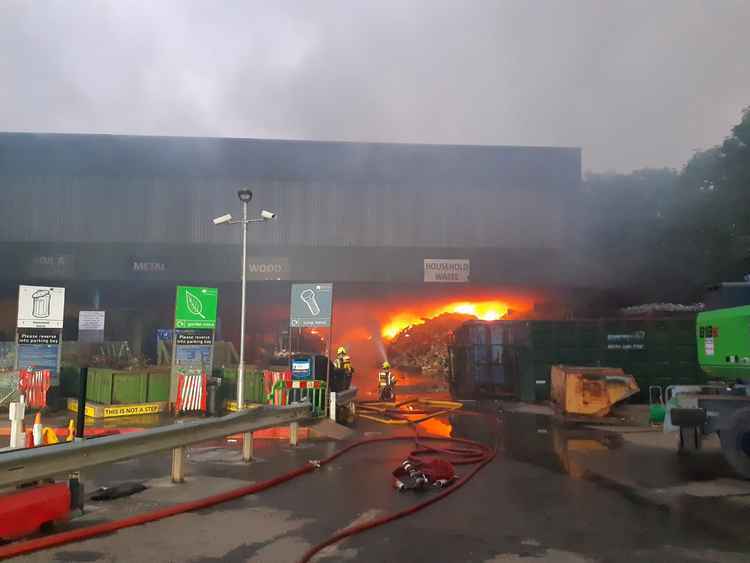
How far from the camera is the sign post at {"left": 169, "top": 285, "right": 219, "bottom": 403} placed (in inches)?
416

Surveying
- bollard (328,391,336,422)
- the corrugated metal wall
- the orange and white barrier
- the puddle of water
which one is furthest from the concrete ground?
the corrugated metal wall

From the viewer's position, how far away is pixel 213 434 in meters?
5.62

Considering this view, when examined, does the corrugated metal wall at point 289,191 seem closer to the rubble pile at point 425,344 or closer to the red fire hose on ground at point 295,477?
the rubble pile at point 425,344

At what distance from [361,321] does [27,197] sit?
49.2ft

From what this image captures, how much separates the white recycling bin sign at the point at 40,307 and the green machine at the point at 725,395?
10298mm

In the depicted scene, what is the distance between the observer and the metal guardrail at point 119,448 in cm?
379

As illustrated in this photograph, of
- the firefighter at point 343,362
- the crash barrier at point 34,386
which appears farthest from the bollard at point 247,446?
the crash barrier at point 34,386

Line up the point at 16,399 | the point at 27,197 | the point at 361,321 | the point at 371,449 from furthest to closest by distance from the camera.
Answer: the point at 361,321
the point at 27,197
the point at 16,399
the point at 371,449

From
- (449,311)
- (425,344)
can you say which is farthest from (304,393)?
(449,311)

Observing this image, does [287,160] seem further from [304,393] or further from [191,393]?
[304,393]

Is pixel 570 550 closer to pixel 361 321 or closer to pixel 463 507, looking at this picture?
pixel 463 507

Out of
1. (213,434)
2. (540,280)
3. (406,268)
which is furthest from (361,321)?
(213,434)

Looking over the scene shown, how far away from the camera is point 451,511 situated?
184 inches

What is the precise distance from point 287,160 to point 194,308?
1121cm
